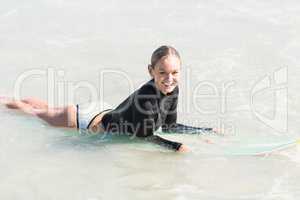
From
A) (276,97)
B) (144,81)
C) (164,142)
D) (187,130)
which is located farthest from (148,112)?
(276,97)

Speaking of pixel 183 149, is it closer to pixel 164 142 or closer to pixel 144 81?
pixel 164 142

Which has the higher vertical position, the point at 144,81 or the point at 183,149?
the point at 144,81

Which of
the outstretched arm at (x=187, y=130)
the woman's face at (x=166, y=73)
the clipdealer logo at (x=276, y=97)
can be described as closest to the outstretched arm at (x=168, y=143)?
the outstretched arm at (x=187, y=130)

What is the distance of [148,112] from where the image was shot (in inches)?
153

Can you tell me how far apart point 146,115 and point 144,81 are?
3.98 ft

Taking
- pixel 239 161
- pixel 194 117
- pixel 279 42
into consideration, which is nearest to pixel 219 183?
pixel 239 161

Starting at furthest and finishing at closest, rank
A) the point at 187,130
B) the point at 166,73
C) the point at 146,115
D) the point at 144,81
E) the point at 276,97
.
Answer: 1. the point at 144,81
2. the point at 276,97
3. the point at 187,130
4. the point at 146,115
5. the point at 166,73

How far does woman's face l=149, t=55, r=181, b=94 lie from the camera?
3776 millimetres

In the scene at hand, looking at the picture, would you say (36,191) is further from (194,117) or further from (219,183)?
(194,117)

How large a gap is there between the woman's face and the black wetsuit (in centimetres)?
7

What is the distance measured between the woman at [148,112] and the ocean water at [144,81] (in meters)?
0.08

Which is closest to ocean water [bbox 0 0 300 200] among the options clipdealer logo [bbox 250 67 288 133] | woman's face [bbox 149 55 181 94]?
clipdealer logo [bbox 250 67 288 133]

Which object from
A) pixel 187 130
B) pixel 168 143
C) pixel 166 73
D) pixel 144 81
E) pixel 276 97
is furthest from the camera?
pixel 144 81

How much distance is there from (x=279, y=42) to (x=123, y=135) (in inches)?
96.9
